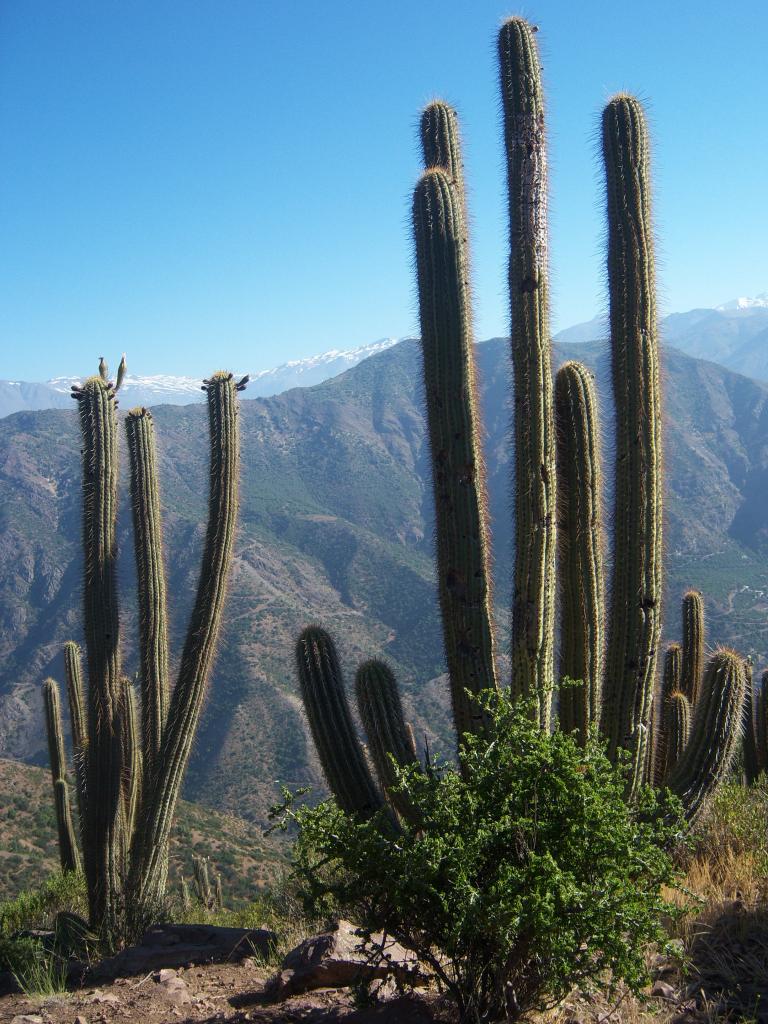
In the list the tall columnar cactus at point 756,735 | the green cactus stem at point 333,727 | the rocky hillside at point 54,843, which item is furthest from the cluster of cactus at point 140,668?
the rocky hillside at point 54,843

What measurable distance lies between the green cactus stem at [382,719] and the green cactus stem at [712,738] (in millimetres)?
2074

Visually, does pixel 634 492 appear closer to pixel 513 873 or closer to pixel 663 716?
pixel 663 716

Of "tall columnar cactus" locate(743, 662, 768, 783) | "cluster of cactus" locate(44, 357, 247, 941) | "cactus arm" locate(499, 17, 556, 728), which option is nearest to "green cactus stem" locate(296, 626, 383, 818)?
"cactus arm" locate(499, 17, 556, 728)

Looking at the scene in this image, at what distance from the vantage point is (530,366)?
5926 millimetres

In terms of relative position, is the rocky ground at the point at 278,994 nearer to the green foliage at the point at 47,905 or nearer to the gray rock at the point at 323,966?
the gray rock at the point at 323,966

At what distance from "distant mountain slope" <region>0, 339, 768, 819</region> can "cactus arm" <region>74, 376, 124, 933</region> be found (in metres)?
17.5

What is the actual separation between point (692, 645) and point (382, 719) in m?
5.01

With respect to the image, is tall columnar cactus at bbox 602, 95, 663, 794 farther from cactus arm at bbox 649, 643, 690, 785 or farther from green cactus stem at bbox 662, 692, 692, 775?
green cactus stem at bbox 662, 692, 692, 775

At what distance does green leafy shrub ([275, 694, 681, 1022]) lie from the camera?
3.51m

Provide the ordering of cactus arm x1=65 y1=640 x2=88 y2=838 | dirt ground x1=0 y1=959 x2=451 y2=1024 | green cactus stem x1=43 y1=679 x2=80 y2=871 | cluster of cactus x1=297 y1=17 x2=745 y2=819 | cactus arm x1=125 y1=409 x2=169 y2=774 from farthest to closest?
green cactus stem x1=43 y1=679 x2=80 y2=871 < cactus arm x1=65 y1=640 x2=88 y2=838 < cactus arm x1=125 y1=409 x2=169 y2=774 < cluster of cactus x1=297 y1=17 x2=745 y2=819 < dirt ground x1=0 y1=959 x2=451 y2=1024

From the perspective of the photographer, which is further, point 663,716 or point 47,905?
point 47,905

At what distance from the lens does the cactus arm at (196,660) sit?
7859 millimetres

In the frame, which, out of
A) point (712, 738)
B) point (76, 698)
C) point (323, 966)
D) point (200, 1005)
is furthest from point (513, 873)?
point (76, 698)

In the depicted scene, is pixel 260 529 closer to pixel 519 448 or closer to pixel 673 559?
pixel 673 559
